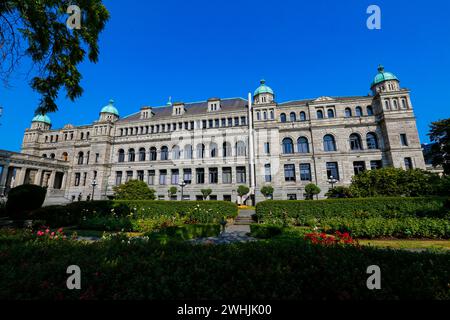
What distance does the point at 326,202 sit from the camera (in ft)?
56.9

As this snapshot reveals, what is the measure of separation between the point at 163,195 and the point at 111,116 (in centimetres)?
2202

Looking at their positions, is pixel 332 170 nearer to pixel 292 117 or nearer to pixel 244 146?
pixel 292 117

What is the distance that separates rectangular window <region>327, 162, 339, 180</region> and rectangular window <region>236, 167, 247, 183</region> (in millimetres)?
13574

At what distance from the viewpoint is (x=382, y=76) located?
3422 cm

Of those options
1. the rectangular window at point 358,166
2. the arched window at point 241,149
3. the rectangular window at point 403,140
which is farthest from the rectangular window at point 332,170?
the arched window at point 241,149

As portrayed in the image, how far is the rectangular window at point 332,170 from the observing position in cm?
3222

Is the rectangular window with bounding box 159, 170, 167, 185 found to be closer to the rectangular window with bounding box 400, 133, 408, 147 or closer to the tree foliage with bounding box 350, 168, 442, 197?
the tree foliage with bounding box 350, 168, 442, 197

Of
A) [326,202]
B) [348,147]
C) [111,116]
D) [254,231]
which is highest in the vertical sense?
[111,116]

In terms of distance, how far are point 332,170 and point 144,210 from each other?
28.6 metres

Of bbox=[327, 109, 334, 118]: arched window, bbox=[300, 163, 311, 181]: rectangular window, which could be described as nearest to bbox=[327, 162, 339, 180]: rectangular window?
bbox=[300, 163, 311, 181]: rectangular window

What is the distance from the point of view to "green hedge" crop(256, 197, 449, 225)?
1559cm
